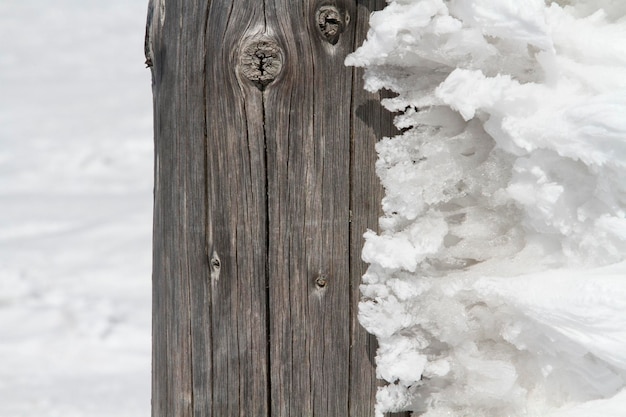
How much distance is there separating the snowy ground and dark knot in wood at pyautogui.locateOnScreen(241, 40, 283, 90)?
3092 mm

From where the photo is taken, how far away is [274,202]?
1.41 meters

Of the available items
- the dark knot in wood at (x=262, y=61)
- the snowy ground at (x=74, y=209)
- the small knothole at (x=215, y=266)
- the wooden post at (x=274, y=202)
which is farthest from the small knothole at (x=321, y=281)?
the snowy ground at (x=74, y=209)

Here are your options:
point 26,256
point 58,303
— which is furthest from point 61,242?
point 58,303

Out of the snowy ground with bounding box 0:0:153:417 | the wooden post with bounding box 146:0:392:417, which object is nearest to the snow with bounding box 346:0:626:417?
the wooden post with bounding box 146:0:392:417

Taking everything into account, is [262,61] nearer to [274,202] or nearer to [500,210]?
[274,202]

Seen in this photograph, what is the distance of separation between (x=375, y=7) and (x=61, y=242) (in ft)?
15.8

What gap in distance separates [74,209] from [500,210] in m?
5.28

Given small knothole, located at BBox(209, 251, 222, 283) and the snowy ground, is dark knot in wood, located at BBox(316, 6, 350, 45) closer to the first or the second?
small knothole, located at BBox(209, 251, 222, 283)

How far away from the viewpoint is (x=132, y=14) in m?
7.78

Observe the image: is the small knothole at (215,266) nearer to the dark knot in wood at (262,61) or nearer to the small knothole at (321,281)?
the small knothole at (321,281)

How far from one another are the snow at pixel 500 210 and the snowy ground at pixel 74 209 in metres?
3.02

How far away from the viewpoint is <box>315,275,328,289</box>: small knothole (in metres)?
1.42

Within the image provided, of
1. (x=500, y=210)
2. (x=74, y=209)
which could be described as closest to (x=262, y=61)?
(x=500, y=210)

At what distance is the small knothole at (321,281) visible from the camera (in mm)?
1417
